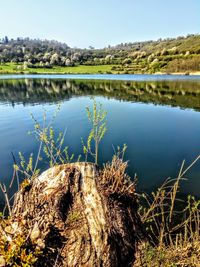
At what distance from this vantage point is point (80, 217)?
15.5 feet

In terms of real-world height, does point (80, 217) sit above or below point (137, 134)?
above

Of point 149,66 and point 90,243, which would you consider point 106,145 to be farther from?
point 149,66

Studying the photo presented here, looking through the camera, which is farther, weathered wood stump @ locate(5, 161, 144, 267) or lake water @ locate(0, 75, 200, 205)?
lake water @ locate(0, 75, 200, 205)

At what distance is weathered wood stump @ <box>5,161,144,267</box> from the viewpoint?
4.32m

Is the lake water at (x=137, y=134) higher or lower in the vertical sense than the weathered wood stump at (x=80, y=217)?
lower

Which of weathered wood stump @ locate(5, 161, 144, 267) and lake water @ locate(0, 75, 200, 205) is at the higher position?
weathered wood stump @ locate(5, 161, 144, 267)

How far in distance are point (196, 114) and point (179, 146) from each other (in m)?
12.2

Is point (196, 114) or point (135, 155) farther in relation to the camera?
point (196, 114)

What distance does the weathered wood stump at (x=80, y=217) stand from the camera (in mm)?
4320

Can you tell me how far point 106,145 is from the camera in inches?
662

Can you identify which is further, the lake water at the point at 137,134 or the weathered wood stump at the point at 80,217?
the lake water at the point at 137,134

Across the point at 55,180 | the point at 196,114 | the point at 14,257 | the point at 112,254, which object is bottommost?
the point at 196,114

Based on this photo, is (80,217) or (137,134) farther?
(137,134)

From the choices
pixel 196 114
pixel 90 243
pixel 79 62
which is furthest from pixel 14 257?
pixel 79 62
